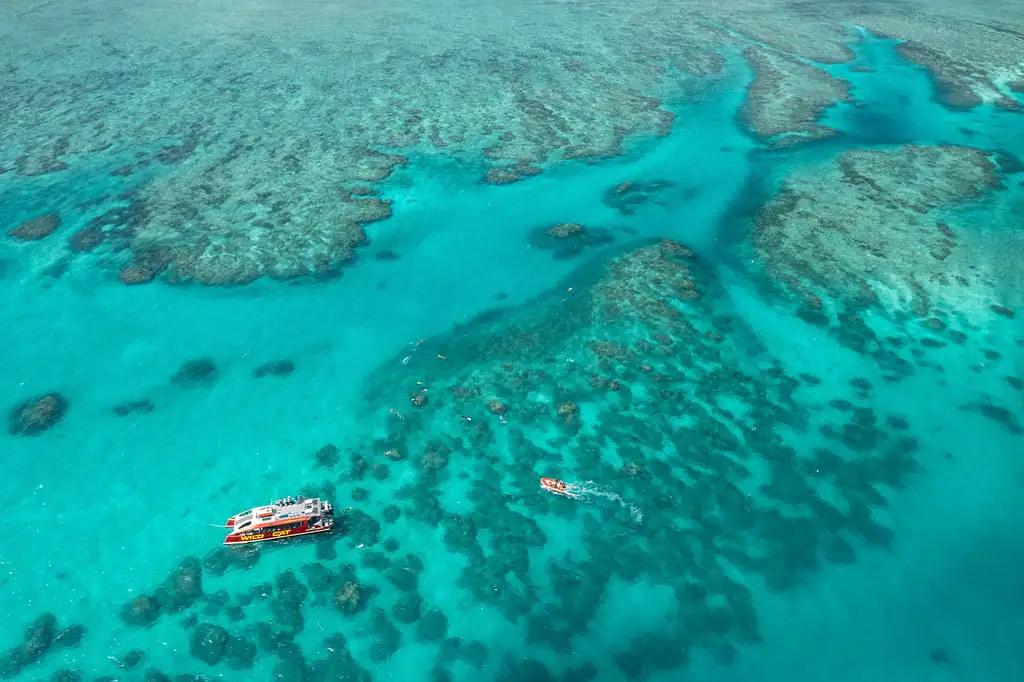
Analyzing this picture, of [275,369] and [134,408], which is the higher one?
[275,369]

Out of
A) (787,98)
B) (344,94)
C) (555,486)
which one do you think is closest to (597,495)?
(555,486)

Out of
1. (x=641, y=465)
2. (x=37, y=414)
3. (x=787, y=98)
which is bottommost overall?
Answer: (x=37, y=414)

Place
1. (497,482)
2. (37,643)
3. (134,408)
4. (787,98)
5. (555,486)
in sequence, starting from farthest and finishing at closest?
(787,98), (134,408), (497,482), (555,486), (37,643)

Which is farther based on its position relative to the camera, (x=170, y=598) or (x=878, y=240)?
(x=878, y=240)

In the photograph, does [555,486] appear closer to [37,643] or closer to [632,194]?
[37,643]

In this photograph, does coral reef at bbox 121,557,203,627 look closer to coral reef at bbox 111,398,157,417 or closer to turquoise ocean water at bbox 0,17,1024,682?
turquoise ocean water at bbox 0,17,1024,682

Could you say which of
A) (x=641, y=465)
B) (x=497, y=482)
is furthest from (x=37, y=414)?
(x=641, y=465)

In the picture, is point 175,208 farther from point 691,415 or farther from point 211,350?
point 691,415

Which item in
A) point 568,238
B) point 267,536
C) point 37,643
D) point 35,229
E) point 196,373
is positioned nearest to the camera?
point 37,643
